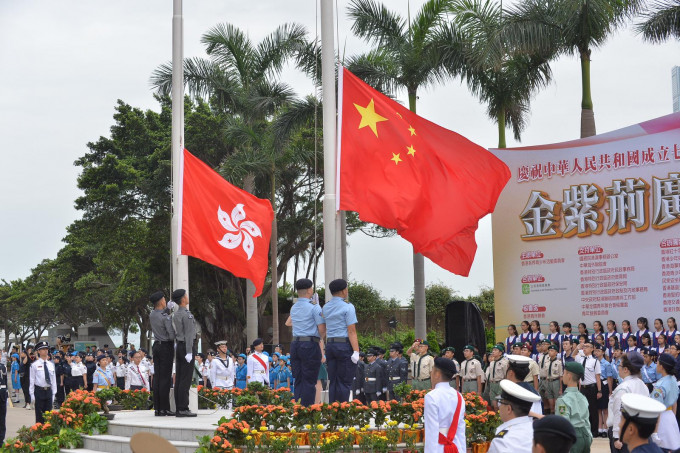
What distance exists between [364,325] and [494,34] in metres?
20.4

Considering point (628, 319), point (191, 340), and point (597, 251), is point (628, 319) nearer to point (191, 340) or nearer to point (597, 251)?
point (597, 251)

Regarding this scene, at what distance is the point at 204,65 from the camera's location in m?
30.0

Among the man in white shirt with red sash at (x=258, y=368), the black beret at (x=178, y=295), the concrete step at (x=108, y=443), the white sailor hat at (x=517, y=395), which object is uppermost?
the black beret at (x=178, y=295)

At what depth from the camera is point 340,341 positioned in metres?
10.7

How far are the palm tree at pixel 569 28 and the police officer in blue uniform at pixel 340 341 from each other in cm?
1240

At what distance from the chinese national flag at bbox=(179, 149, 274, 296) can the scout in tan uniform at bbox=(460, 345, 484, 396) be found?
5601 millimetres

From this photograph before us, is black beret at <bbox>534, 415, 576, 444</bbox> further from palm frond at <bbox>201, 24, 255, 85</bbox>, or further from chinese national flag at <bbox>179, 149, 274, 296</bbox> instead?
palm frond at <bbox>201, 24, 255, 85</bbox>

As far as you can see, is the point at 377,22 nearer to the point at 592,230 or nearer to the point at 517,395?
the point at 592,230

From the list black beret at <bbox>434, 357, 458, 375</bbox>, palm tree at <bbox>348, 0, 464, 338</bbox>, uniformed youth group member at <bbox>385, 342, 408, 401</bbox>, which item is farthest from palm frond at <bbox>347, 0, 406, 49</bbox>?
black beret at <bbox>434, 357, 458, 375</bbox>

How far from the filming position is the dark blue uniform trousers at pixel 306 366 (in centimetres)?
1112

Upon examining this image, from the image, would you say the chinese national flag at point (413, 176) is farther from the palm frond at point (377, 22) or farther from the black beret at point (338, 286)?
the palm frond at point (377, 22)

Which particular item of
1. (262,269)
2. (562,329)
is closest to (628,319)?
(562,329)

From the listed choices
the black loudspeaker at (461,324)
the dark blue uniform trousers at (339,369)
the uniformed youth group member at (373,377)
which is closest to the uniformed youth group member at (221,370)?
the uniformed youth group member at (373,377)

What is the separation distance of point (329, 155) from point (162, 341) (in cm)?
373
